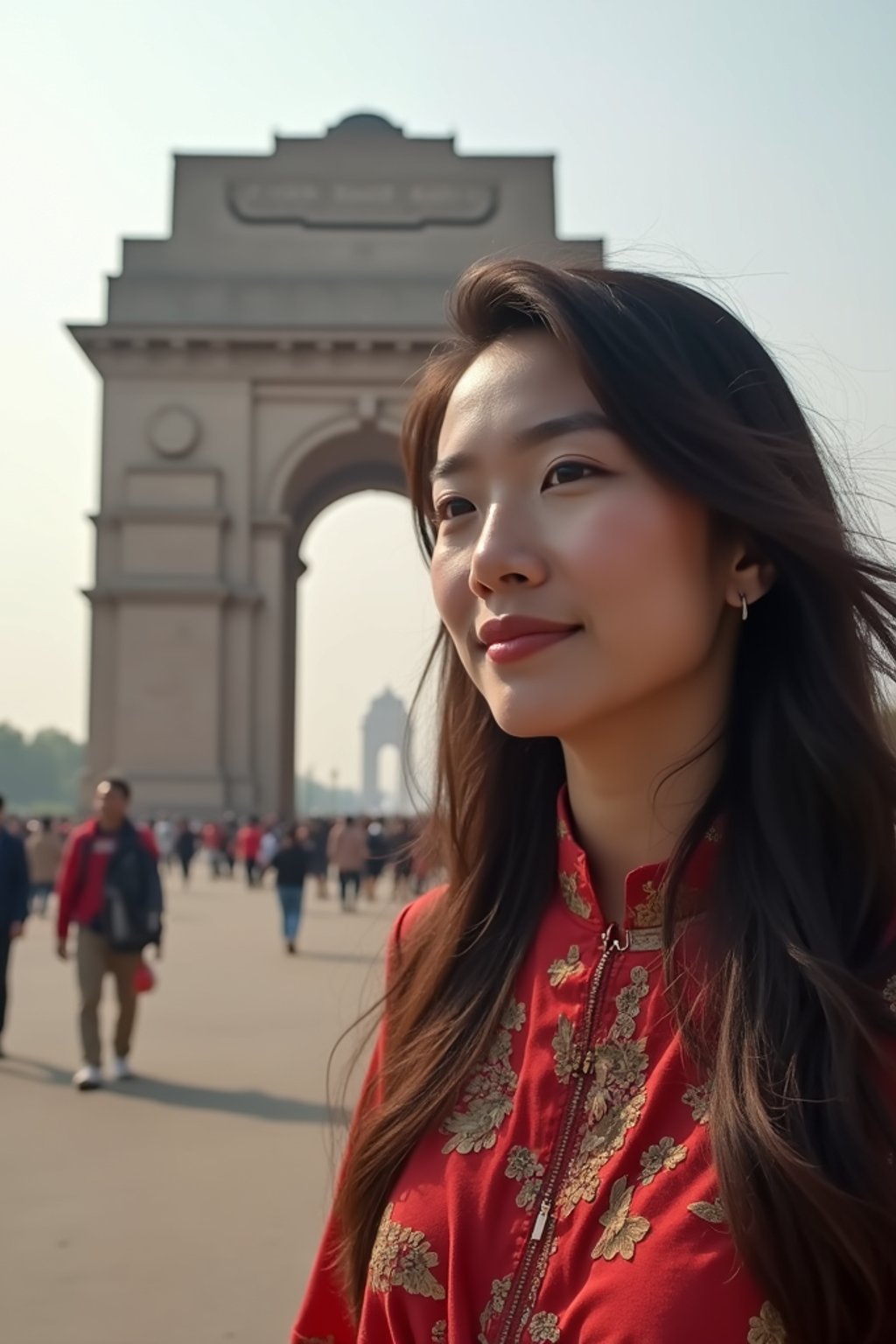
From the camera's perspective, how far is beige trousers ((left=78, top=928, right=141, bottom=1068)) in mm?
7523

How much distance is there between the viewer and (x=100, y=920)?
762cm

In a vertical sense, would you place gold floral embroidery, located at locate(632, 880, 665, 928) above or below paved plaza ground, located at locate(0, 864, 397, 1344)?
above

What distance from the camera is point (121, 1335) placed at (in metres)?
3.99

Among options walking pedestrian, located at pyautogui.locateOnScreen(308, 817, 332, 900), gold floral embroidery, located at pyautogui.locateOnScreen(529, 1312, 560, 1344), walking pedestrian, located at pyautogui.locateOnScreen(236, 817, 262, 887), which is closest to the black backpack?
gold floral embroidery, located at pyautogui.locateOnScreen(529, 1312, 560, 1344)

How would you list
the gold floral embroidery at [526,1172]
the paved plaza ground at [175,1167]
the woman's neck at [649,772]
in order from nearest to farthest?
the gold floral embroidery at [526,1172] < the woman's neck at [649,772] < the paved plaza ground at [175,1167]

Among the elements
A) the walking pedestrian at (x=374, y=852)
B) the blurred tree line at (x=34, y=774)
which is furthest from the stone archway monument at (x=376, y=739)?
the walking pedestrian at (x=374, y=852)

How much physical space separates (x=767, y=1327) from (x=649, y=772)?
1.93ft

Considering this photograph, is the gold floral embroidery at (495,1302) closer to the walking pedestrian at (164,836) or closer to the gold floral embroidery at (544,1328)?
the gold floral embroidery at (544,1328)

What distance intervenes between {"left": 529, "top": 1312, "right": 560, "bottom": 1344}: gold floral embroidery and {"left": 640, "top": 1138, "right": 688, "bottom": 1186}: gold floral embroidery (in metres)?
0.16

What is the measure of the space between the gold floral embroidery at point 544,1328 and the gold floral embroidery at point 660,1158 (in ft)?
0.52

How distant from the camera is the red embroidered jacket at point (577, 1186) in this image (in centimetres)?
126

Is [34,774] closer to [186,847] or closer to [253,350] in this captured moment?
[253,350]

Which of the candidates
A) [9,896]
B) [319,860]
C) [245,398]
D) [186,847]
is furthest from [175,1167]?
[245,398]

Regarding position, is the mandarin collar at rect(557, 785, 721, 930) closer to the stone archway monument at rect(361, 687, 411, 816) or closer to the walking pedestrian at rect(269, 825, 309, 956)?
the walking pedestrian at rect(269, 825, 309, 956)
